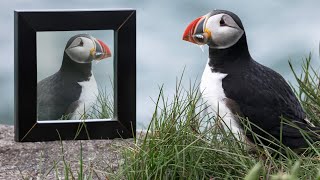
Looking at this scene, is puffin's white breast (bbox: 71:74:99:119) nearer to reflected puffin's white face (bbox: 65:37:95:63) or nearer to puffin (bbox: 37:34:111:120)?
puffin (bbox: 37:34:111:120)

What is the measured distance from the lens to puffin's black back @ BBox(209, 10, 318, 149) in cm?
272

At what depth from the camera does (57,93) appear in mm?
3373

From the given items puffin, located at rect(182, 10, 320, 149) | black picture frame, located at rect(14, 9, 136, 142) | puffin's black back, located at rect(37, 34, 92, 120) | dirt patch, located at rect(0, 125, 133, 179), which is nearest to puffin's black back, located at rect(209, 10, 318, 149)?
puffin, located at rect(182, 10, 320, 149)

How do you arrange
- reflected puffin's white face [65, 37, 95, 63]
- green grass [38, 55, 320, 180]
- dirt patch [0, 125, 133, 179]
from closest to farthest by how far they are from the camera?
1. green grass [38, 55, 320, 180]
2. dirt patch [0, 125, 133, 179]
3. reflected puffin's white face [65, 37, 95, 63]

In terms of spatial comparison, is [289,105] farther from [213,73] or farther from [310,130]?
[213,73]

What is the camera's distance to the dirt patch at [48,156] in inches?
117

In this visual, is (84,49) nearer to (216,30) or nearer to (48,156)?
(48,156)

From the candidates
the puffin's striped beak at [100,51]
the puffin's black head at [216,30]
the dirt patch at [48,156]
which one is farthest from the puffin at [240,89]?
the puffin's striped beak at [100,51]

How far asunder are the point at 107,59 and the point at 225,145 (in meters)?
1.06

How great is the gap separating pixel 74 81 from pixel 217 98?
911 millimetres

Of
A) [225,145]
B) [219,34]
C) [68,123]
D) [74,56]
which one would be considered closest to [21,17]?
[74,56]

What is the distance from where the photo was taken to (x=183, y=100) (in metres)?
2.64

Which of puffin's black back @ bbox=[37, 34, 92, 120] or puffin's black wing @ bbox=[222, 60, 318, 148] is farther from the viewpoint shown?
puffin's black back @ bbox=[37, 34, 92, 120]

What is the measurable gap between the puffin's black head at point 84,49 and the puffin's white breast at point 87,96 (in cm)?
10
